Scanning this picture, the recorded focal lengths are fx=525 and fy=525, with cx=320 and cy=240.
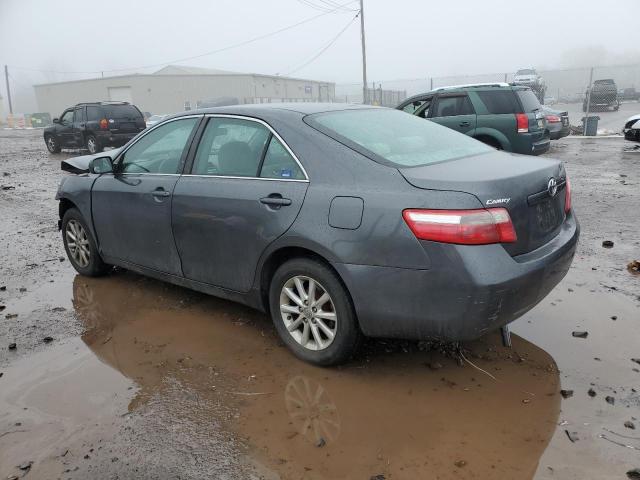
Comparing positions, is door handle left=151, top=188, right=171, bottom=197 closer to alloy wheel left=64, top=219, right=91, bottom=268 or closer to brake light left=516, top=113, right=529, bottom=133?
alloy wheel left=64, top=219, right=91, bottom=268

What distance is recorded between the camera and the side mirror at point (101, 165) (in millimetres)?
4465

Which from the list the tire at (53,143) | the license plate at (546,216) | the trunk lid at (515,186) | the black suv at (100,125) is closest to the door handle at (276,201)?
the trunk lid at (515,186)

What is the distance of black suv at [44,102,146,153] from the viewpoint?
1709 centimetres

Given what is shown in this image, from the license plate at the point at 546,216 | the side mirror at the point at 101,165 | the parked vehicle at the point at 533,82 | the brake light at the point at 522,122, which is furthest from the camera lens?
the parked vehicle at the point at 533,82

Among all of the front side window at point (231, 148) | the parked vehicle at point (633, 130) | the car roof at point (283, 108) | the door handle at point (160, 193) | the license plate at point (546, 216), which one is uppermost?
the car roof at point (283, 108)

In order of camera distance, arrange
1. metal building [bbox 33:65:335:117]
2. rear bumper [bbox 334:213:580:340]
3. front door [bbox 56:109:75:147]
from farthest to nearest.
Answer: metal building [bbox 33:65:335:117] < front door [bbox 56:109:75:147] < rear bumper [bbox 334:213:580:340]

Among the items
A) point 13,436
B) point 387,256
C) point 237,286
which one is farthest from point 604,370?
point 13,436

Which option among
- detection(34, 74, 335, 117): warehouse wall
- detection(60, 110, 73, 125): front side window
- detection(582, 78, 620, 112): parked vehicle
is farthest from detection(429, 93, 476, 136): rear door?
detection(34, 74, 335, 117): warehouse wall

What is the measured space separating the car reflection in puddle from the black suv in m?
14.5

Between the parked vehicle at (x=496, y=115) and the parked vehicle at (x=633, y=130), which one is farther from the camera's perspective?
the parked vehicle at (x=633, y=130)

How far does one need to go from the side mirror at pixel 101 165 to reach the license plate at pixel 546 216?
3.42 m

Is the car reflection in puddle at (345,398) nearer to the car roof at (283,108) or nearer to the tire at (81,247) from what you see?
the tire at (81,247)

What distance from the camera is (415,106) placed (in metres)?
11.5

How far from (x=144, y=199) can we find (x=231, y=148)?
0.94m
